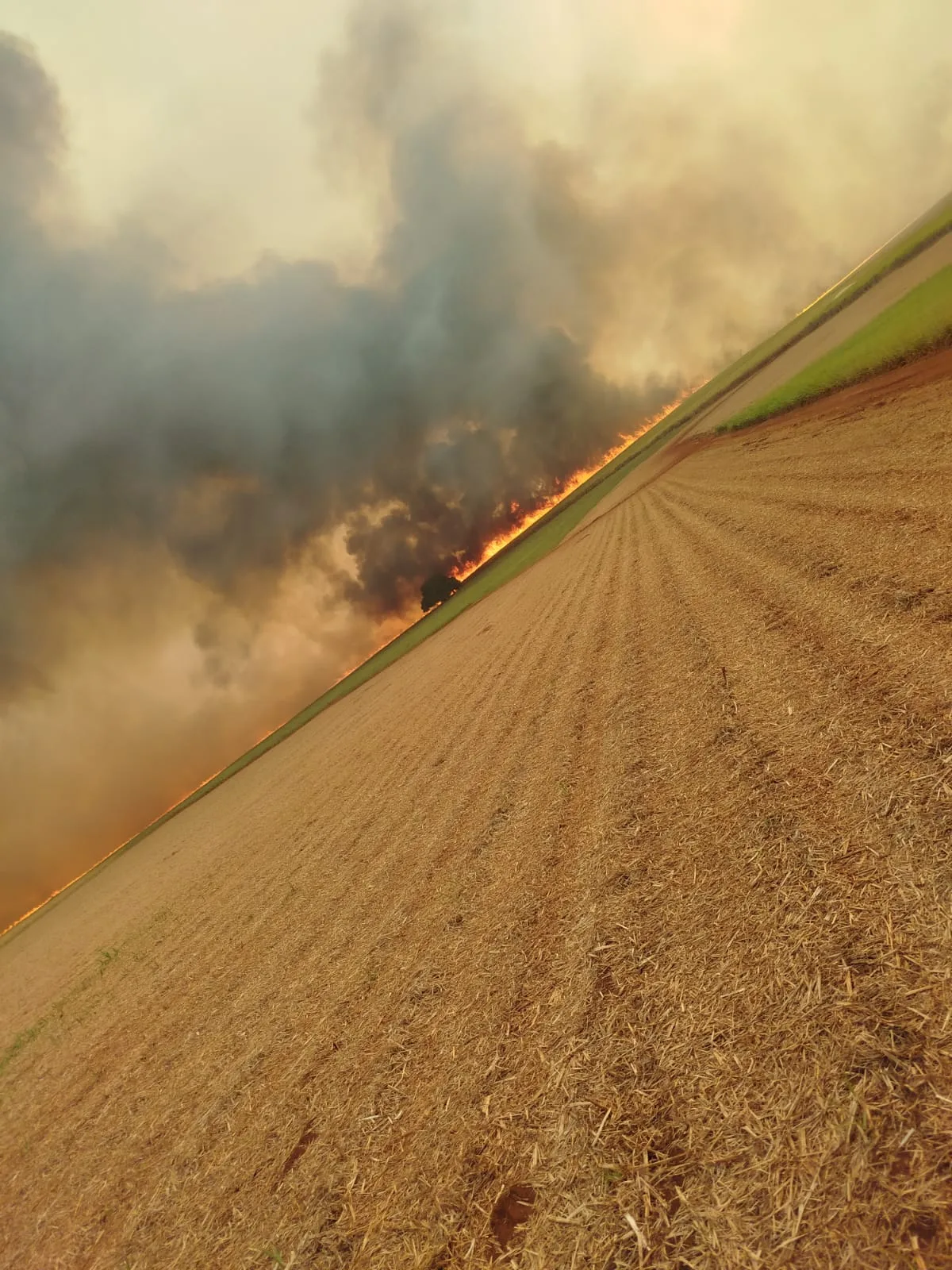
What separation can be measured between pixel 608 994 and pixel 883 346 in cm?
2931

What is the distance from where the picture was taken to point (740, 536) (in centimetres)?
1625

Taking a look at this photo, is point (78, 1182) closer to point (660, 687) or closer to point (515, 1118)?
point (515, 1118)

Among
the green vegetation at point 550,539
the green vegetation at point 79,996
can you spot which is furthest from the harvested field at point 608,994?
the green vegetation at point 550,539

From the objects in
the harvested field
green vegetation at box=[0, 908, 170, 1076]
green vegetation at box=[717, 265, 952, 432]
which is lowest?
the harvested field

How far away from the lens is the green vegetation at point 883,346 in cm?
2195

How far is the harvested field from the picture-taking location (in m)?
3.50

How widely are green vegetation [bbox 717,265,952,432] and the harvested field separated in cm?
1078

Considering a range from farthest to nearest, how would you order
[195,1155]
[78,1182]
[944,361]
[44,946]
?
[44,946] → [944,361] → [78,1182] → [195,1155]

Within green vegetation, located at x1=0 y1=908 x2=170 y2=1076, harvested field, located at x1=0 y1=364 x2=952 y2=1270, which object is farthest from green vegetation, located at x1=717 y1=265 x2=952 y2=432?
green vegetation, located at x1=0 y1=908 x2=170 y2=1076

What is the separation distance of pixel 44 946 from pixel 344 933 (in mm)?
30741

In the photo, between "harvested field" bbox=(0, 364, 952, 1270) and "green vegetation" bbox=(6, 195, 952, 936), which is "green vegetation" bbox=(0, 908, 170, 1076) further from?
"green vegetation" bbox=(6, 195, 952, 936)

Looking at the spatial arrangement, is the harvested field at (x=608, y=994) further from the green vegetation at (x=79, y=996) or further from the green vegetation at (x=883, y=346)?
the green vegetation at (x=883, y=346)

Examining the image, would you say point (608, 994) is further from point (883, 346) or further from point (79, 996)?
point (883, 346)

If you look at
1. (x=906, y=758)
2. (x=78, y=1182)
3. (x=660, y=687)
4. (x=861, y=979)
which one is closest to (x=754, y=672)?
(x=660, y=687)
